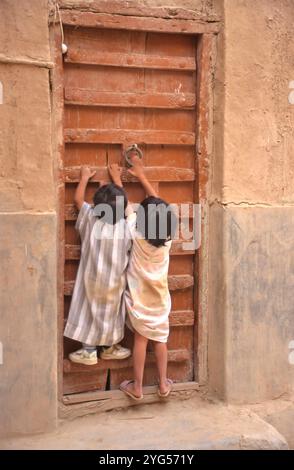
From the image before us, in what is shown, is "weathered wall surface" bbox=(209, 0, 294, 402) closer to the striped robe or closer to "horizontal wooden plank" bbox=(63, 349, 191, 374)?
"horizontal wooden plank" bbox=(63, 349, 191, 374)

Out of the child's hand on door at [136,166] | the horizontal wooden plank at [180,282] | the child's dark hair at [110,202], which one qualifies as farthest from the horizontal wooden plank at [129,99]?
the horizontal wooden plank at [180,282]

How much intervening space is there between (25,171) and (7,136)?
0.75 ft

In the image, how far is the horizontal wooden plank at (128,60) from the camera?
3.69 m

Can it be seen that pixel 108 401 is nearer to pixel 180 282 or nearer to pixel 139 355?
pixel 139 355

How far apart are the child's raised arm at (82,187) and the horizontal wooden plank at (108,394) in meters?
1.25

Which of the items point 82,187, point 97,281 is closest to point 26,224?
point 82,187

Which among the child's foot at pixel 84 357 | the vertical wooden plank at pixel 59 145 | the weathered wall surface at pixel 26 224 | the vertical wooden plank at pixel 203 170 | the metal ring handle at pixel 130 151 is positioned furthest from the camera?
the vertical wooden plank at pixel 203 170

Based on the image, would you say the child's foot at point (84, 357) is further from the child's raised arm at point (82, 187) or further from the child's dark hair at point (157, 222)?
the child's raised arm at point (82, 187)

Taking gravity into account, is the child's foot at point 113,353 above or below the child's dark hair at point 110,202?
below

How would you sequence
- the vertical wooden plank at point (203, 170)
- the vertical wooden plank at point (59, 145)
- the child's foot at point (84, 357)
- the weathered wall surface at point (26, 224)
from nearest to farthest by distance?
the weathered wall surface at point (26, 224) → the vertical wooden plank at point (59, 145) → the child's foot at point (84, 357) → the vertical wooden plank at point (203, 170)

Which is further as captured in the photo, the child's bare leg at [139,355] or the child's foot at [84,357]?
the child's bare leg at [139,355]

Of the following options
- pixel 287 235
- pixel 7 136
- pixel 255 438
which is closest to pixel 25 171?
pixel 7 136

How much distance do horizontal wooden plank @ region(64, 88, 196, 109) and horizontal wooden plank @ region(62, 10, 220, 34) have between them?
1.35 feet

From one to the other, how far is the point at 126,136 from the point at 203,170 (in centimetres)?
58
